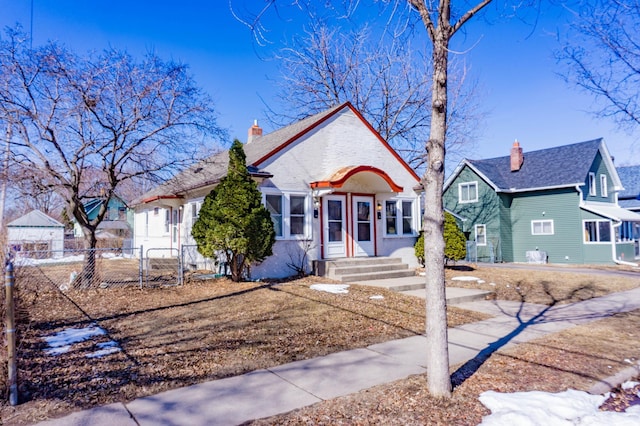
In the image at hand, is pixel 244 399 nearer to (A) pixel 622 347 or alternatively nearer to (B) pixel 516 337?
(B) pixel 516 337

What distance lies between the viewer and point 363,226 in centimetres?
1434

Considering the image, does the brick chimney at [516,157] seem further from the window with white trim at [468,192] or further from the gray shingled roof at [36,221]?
the gray shingled roof at [36,221]

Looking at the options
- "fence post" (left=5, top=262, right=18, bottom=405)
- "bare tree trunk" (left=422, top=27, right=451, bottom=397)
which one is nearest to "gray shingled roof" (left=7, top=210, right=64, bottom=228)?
"fence post" (left=5, top=262, right=18, bottom=405)

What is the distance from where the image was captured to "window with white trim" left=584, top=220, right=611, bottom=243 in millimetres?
21828

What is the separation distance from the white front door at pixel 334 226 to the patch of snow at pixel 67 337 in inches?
304

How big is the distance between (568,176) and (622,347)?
20.0m

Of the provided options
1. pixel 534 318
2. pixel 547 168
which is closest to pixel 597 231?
pixel 547 168

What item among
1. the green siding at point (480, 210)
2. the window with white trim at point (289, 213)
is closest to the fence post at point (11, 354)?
the window with white trim at point (289, 213)

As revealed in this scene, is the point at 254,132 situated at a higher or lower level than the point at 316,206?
higher

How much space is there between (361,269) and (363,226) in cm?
213

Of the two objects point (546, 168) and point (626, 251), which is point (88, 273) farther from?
point (626, 251)

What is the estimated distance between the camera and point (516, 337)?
654 centimetres

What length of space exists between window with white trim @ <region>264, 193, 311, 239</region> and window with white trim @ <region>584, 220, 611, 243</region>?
17.7 metres

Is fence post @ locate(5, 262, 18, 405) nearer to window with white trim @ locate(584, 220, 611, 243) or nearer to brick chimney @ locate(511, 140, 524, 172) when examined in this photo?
window with white trim @ locate(584, 220, 611, 243)
